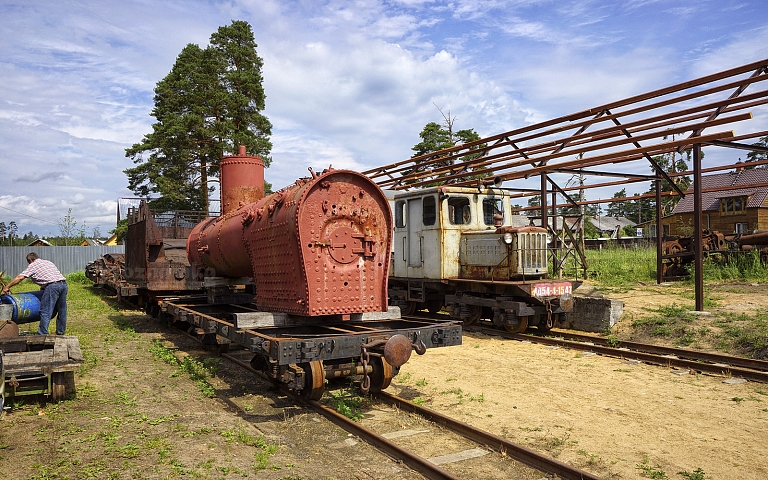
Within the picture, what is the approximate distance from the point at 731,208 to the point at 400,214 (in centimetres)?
2857

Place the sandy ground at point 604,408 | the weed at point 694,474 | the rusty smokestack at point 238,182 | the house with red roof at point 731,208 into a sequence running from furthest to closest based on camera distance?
the house with red roof at point 731,208
the rusty smokestack at point 238,182
the sandy ground at point 604,408
the weed at point 694,474

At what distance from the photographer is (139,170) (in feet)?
89.8

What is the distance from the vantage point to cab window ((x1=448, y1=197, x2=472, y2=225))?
12.0m

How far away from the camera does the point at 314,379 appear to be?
5.68m

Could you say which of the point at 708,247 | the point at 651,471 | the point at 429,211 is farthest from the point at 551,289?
the point at 708,247

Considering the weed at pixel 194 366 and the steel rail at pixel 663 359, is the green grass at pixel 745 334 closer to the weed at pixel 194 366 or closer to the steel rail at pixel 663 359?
the steel rail at pixel 663 359

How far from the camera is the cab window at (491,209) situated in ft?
40.5

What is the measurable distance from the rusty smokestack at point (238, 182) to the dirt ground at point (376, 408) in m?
2.76

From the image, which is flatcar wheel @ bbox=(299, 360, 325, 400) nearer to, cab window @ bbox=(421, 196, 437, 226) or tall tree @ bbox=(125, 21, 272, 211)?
cab window @ bbox=(421, 196, 437, 226)

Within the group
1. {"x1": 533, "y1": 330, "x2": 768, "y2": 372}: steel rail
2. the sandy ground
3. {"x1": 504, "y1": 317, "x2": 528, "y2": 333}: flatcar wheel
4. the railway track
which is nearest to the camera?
the railway track

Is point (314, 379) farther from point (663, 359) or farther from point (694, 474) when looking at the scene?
point (663, 359)

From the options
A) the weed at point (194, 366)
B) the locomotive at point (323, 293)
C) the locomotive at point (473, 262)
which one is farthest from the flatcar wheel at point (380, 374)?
the locomotive at point (473, 262)

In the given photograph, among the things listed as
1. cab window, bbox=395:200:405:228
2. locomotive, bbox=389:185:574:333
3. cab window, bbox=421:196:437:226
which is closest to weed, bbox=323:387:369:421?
locomotive, bbox=389:185:574:333

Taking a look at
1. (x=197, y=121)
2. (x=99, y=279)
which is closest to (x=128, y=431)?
(x=99, y=279)
